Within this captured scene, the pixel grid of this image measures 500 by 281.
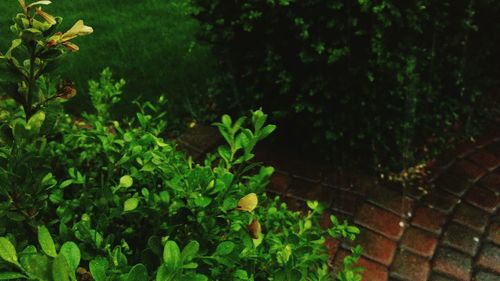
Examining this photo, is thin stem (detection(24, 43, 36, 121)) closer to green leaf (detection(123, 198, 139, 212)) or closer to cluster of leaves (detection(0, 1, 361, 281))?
cluster of leaves (detection(0, 1, 361, 281))

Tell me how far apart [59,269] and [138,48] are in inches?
158

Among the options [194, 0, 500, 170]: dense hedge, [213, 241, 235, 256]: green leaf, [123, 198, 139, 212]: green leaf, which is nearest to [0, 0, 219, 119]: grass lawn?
[194, 0, 500, 170]: dense hedge

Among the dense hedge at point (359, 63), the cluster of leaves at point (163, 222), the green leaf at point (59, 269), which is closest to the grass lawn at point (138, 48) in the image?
the dense hedge at point (359, 63)

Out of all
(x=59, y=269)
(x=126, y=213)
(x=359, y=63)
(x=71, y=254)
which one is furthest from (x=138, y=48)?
(x=59, y=269)

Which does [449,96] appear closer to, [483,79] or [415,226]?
[483,79]

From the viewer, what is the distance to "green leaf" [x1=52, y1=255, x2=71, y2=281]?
921 millimetres

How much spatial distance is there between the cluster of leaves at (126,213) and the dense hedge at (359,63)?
1533 mm

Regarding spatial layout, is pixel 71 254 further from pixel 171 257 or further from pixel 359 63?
pixel 359 63

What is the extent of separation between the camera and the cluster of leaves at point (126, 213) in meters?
1.10

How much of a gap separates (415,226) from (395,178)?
41cm

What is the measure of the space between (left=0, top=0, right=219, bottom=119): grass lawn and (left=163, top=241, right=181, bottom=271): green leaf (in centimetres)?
290

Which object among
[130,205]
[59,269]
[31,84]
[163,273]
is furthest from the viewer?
[130,205]

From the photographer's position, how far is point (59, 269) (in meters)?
0.92

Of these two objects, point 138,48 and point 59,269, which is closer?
point 59,269
